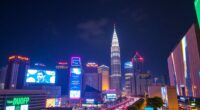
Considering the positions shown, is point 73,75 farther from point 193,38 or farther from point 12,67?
point 193,38

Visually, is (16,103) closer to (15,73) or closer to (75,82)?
(75,82)

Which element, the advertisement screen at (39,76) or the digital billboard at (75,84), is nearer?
the advertisement screen at (39,76)

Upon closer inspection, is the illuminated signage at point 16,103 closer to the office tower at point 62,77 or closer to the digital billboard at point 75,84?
the digital billboard at point 75,84

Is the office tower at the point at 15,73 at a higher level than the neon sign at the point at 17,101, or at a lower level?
higher

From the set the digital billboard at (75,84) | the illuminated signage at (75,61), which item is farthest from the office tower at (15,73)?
the digital billboard at (75,84)

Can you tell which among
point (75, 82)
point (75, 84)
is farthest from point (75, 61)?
point (75, 84)

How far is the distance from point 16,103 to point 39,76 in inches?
658

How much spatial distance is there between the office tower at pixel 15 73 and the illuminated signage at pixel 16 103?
41.2m

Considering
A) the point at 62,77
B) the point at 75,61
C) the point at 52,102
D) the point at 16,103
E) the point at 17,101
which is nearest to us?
the point at 16,103

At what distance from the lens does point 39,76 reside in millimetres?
92750

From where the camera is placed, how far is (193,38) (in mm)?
62594

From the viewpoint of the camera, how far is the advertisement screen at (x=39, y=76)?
8988 centimetres

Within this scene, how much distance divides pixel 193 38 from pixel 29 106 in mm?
85277

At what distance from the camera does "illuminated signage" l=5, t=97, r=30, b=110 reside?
3473 inches
